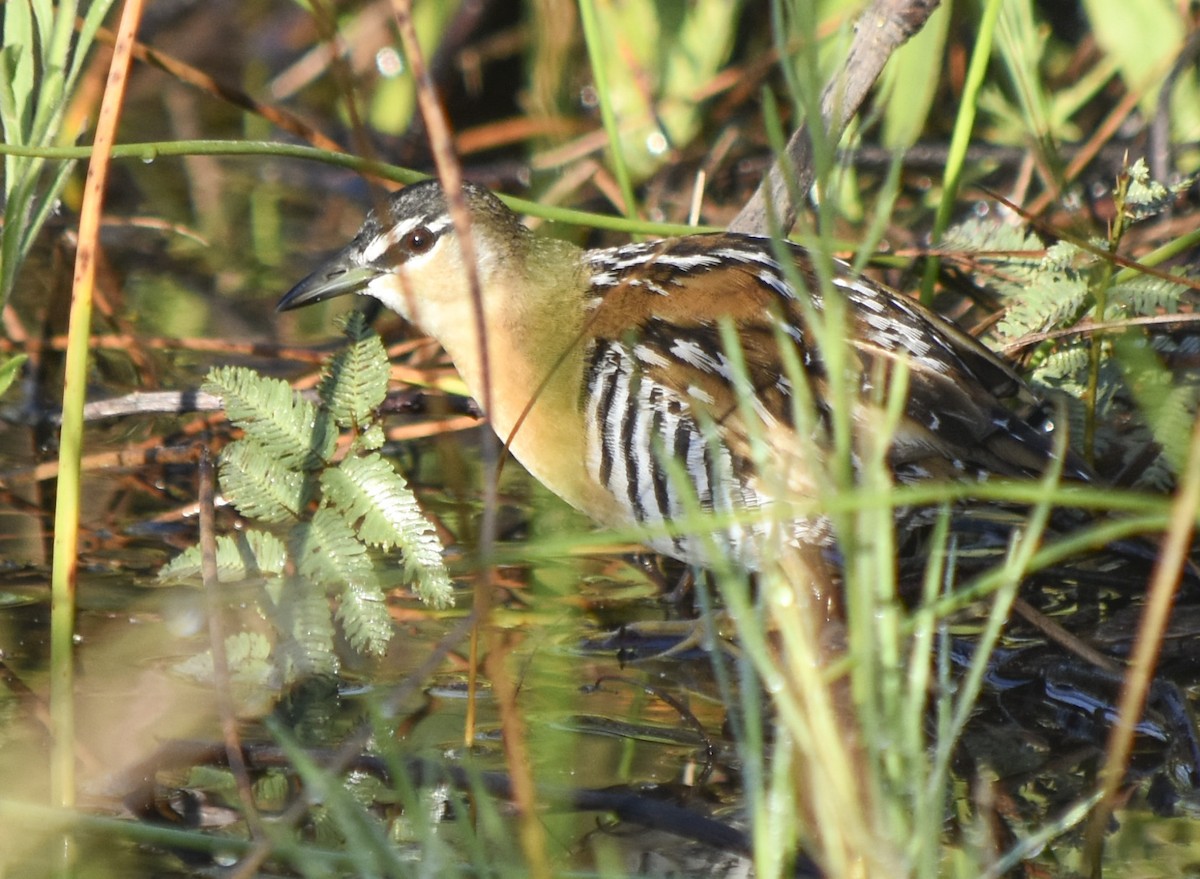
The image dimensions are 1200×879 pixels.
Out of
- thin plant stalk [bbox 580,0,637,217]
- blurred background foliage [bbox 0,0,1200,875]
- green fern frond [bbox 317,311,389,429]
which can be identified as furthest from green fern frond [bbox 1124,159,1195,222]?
green fern frond [bbox 317,311,389,429]

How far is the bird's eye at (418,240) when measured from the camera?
4059 millimetres

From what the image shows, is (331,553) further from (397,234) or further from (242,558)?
(397,234)

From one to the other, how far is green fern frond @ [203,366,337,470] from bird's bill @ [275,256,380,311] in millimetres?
741

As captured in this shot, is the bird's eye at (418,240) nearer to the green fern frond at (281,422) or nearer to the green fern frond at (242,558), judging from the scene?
the green fern frond at (281,422)

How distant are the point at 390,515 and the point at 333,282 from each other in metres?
1.03

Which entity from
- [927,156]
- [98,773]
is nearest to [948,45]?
[927,156]

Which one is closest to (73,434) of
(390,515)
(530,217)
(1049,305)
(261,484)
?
(261,484)

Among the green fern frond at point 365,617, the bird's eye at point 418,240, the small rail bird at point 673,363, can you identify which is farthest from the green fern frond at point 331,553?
the bird's eye at point 418,240

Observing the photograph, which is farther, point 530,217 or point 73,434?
point 530,217

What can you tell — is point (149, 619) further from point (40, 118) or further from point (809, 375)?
point (809, 375)

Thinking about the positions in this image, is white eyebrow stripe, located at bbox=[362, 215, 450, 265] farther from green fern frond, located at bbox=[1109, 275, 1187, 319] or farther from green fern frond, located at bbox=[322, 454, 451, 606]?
green fern frond, located at bbox=[1109, 275, 1187, 319]

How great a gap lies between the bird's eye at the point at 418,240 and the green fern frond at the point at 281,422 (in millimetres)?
804

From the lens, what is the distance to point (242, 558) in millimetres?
3326

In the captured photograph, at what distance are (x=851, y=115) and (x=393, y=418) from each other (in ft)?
5.77
